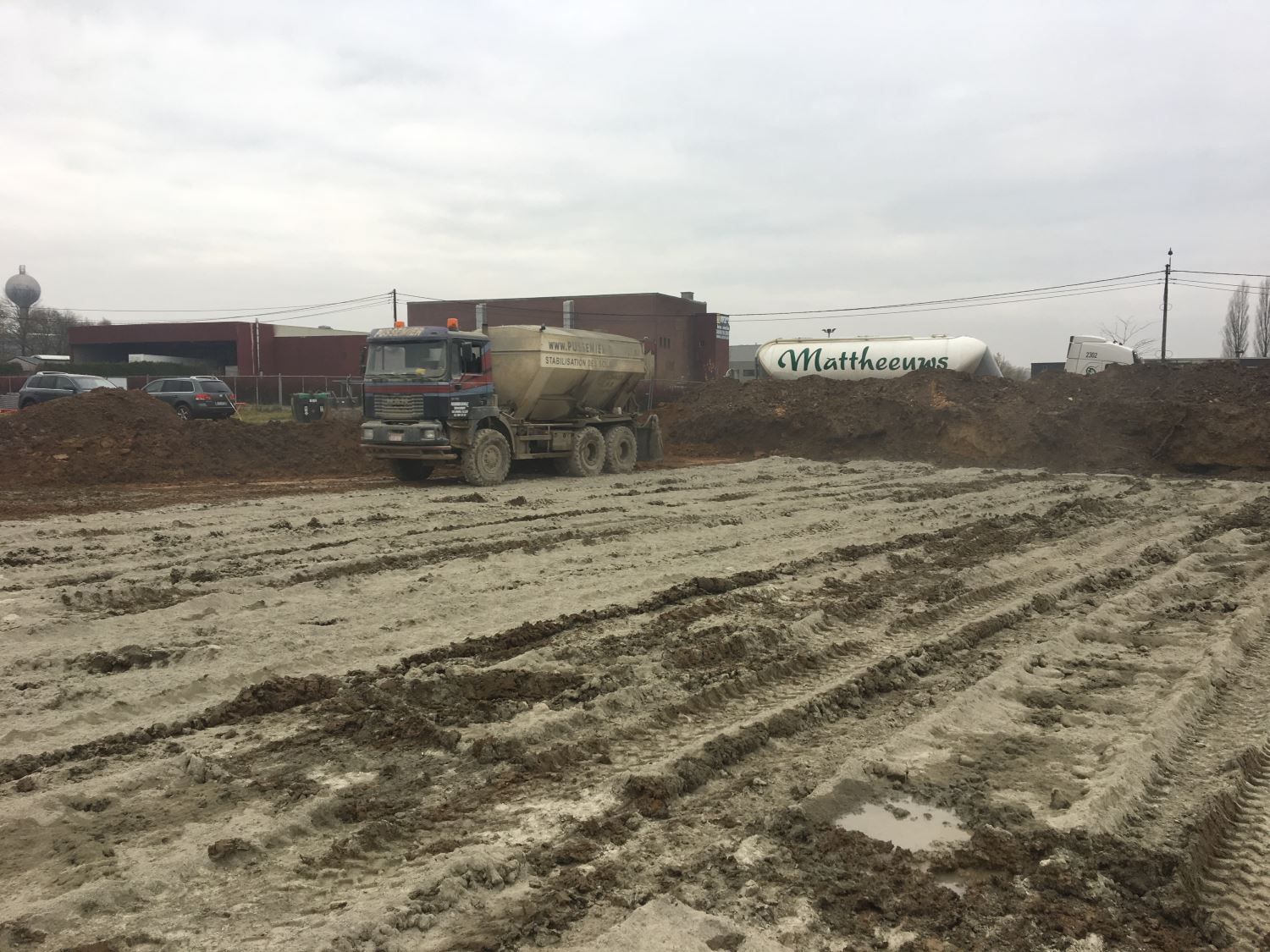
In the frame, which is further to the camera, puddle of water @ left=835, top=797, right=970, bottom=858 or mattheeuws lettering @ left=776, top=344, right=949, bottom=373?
mattheeuws lettering @ left=776, top=344, right=949, bottom=373

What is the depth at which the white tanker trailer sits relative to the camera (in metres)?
30.4

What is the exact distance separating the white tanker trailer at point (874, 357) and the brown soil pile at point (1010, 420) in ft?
8.44

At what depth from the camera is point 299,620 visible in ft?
23.4

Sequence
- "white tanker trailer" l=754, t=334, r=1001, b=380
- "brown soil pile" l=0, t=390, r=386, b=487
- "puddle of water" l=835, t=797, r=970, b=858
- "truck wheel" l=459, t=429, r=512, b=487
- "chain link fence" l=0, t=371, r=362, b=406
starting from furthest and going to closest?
"chain link fence" l=0, t=371, r=362, b=406 < "white tanker trailer" l=754, t=334, r=1001, b=380 < "brown soil pile" l=0, t=390, r=386, b=487 < "truck wheel" l=459, t=429, r=512, b=487 < "puddle of water" l=835, t=797, r=970, b=858

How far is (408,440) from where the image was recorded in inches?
624

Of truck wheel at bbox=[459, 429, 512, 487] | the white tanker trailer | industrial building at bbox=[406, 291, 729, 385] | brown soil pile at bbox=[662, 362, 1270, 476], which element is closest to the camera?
truck wheel at bbox=[459, 429, 512, 487]

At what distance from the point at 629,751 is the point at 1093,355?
3461cm

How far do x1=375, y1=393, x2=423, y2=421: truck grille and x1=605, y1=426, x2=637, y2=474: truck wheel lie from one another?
4.76 m

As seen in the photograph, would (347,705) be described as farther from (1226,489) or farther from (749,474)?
(1226,489)

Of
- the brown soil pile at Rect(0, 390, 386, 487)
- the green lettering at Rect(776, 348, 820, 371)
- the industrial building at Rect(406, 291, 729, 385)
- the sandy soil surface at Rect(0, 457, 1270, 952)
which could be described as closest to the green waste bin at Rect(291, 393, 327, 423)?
the brown soil pile at Rect(0, 390, 386, 487)

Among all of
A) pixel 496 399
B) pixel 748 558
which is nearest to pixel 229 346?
pixel 496 399

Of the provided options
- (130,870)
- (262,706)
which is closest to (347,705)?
(262,706)

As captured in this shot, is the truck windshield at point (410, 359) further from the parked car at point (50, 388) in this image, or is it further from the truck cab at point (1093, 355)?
the truck cab at point (1093, 355)

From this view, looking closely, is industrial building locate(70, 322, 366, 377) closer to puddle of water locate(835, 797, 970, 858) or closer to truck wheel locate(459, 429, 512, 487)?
truck wheel locate(459, 429, 512, 487)
